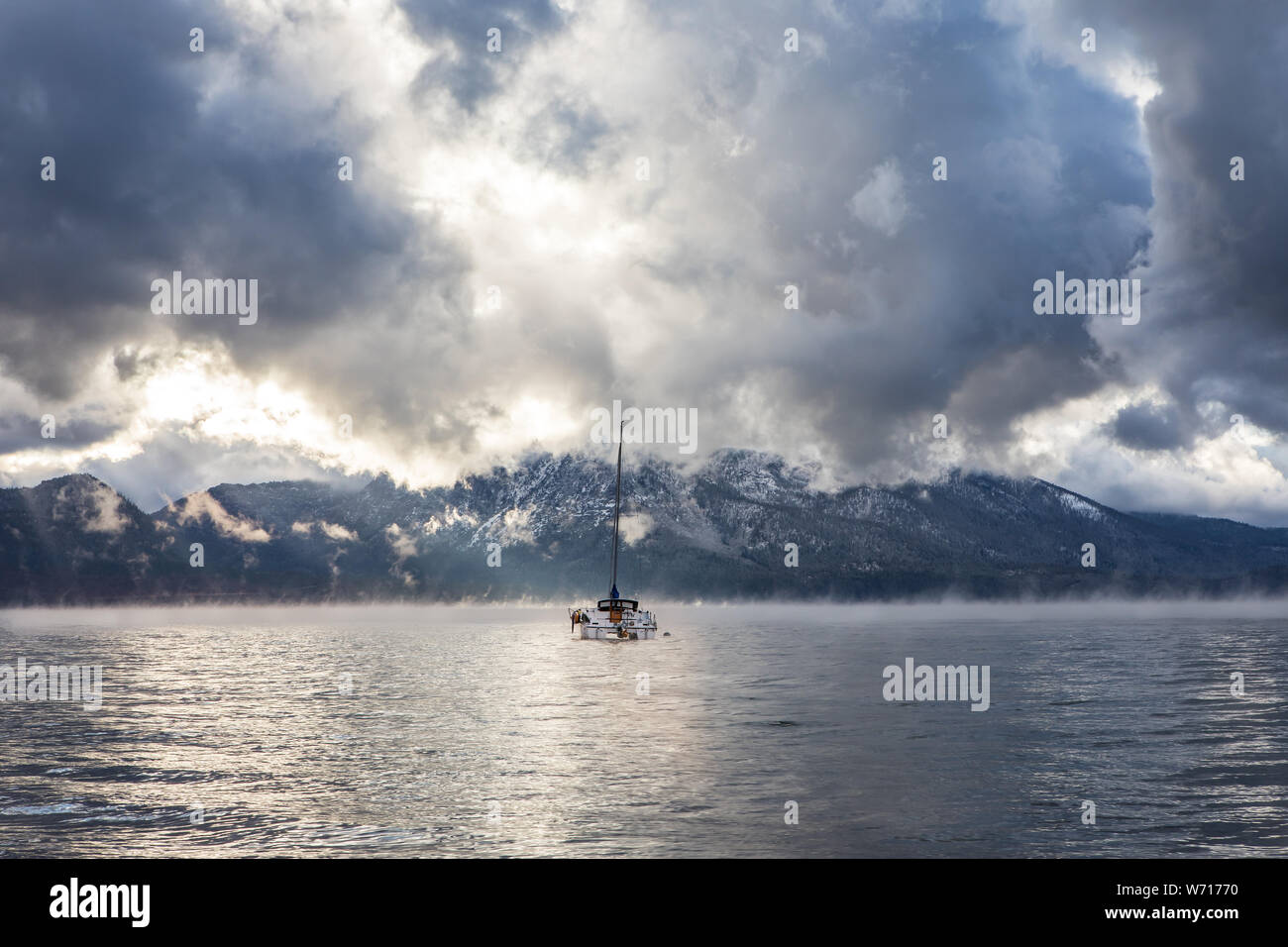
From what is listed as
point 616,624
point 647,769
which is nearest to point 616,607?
point 616,624

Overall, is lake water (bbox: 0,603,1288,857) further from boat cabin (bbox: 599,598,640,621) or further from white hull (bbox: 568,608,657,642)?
boat cabin (bbox: 599,598,640,621)

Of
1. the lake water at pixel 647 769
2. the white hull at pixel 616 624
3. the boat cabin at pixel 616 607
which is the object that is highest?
the lake water at pixel 647 769

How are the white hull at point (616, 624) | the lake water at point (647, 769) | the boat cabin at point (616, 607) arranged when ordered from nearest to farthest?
the lake water at point (647, 769)
the white hull at point (616, 624)
the boat cabin at point (616, 607)

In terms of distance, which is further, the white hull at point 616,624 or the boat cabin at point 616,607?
the boat cabin at point 616,607

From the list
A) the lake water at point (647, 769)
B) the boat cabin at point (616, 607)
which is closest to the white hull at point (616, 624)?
the boat cabin at point (616, 607)

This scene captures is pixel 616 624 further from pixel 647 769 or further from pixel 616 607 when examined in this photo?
pixel 647 769

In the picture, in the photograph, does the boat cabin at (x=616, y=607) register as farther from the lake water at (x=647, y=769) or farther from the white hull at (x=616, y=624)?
the lake water at (x=647, y=769)

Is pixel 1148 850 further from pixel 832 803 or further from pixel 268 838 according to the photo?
pixel 268 838

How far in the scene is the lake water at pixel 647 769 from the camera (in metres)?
33.5

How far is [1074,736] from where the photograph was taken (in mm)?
58531

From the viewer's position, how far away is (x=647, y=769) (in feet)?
156

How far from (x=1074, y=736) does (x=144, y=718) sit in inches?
2392
